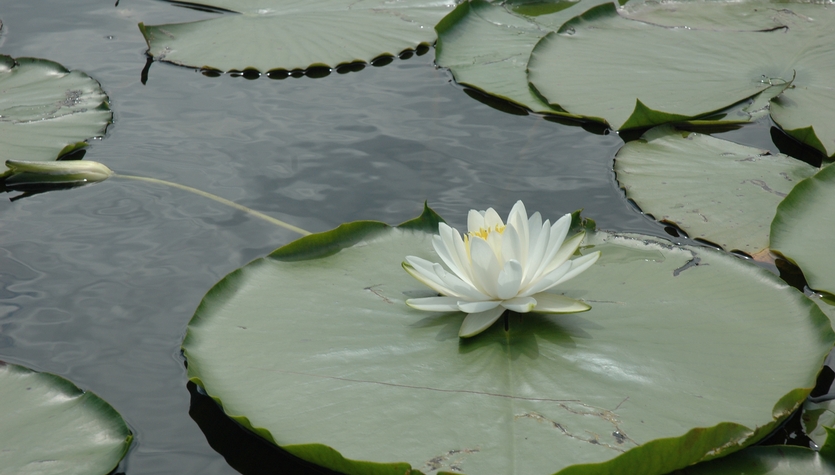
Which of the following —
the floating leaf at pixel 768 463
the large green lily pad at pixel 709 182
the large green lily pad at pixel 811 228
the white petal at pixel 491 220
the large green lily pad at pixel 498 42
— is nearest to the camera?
the floating leaf at pixel 768 463

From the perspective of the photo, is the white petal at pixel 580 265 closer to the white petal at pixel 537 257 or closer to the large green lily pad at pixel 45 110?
the white petal at pixel 537 257

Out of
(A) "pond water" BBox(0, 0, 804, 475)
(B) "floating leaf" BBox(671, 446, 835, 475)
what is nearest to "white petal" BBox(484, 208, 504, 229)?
(A) "pond water" BBox(0, 0, 804, 475)

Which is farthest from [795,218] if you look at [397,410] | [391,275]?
[397,410]

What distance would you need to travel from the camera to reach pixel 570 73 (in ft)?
10.9

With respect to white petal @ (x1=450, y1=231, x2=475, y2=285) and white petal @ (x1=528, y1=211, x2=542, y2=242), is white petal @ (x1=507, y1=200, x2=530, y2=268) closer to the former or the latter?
white petal @ (x1=528, y1=211, x2=542, y2=242)

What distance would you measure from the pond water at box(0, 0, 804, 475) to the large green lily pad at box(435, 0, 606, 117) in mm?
87

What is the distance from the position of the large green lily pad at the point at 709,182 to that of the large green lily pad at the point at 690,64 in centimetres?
17

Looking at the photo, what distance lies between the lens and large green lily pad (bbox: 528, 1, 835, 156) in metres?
2.95

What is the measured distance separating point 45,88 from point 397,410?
2.71 metres

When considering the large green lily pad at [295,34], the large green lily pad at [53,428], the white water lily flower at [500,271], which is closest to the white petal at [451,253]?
the white water lily flower at [500,271]

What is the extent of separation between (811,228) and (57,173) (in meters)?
2.78

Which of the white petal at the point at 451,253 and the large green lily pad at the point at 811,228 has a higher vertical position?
the white petal at the point at 451,253

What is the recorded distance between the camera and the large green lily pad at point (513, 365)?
1431 mm

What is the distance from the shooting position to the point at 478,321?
1728 millimetres
